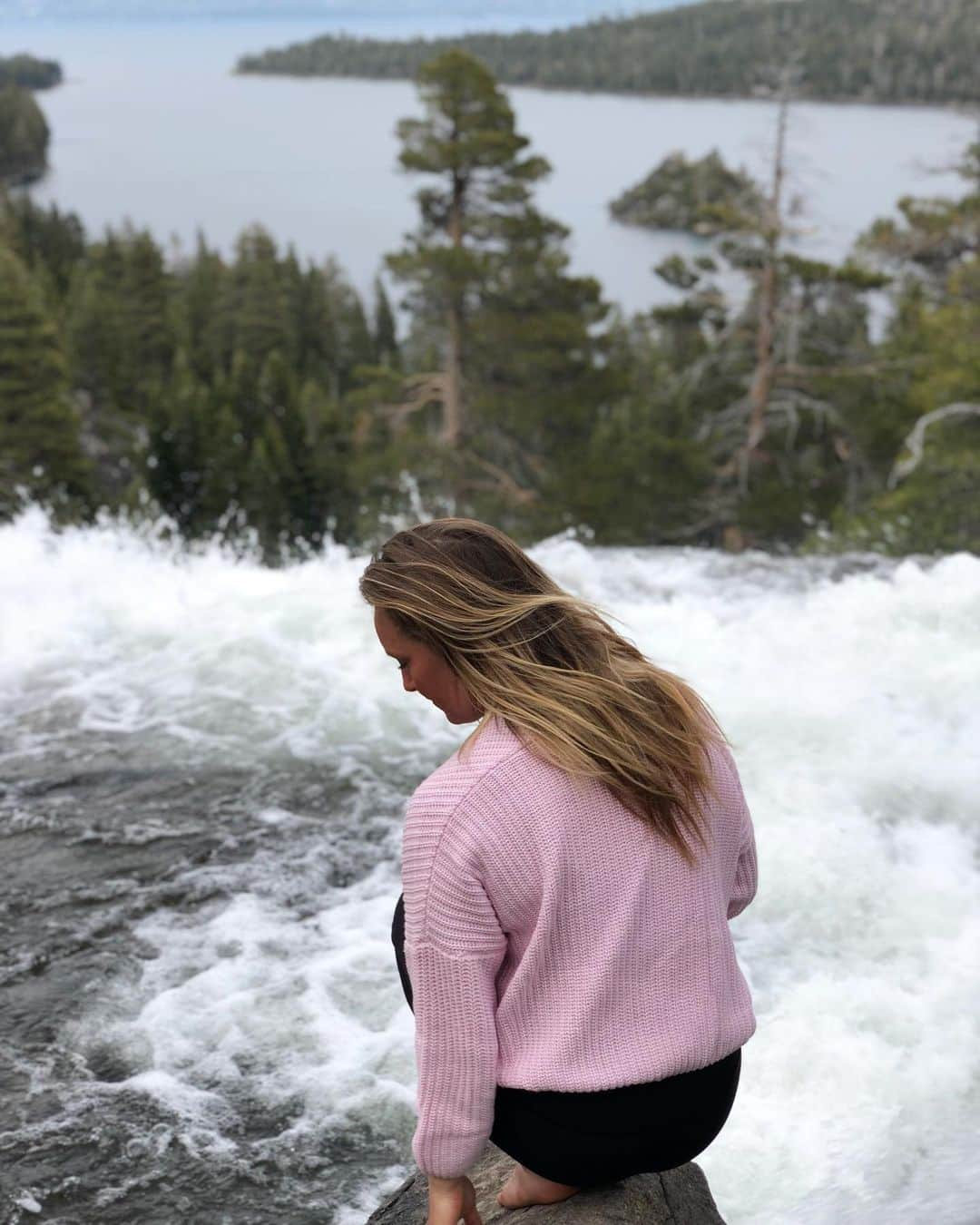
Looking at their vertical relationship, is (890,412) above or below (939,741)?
below

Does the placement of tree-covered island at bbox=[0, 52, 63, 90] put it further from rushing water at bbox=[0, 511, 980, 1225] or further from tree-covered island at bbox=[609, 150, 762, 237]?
rushing water at bbox=[0, 511, 980, 1225]

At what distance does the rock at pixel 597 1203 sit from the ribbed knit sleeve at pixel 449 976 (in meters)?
0.43

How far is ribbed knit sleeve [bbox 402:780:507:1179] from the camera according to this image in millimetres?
2143

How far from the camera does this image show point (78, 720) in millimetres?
7035

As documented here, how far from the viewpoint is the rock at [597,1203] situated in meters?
2.54

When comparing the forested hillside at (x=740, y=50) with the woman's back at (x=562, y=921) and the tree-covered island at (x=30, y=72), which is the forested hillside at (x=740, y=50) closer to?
the woman's back at (x=562, y=921)

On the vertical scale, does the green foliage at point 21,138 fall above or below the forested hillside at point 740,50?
below

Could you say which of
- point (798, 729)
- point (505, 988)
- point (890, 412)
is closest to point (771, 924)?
point (798, 729)

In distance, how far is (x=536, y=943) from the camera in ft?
7.23

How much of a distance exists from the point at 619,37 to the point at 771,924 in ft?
333

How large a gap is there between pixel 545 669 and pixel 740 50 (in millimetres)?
82315

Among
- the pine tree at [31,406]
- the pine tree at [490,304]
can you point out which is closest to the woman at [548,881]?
the pine tree at [490,304]

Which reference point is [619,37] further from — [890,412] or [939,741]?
[939,741]

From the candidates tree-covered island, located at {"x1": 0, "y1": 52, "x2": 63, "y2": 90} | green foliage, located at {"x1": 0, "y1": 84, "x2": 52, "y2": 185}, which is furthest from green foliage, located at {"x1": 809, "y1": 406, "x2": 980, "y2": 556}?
tree-covered island, located at {"x1": 0, "y1": 52, "x2": 63, "y2": 90}
